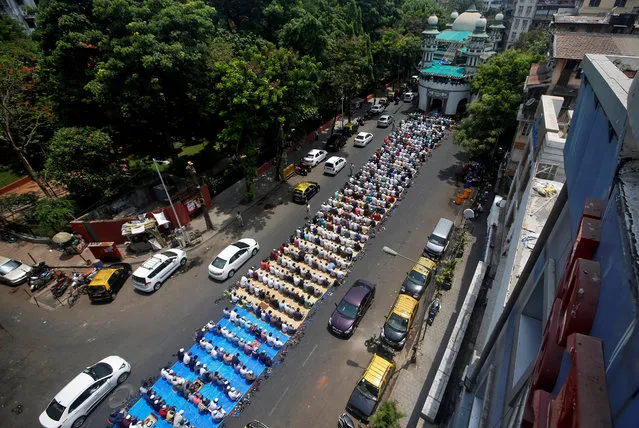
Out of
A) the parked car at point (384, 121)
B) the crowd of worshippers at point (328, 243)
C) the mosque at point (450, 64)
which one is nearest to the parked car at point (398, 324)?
the crowd of worshippers at point (328, 243)

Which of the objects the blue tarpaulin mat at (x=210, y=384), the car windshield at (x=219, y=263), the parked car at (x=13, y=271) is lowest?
the blue tarpaulin mat at (x=210, y=384)

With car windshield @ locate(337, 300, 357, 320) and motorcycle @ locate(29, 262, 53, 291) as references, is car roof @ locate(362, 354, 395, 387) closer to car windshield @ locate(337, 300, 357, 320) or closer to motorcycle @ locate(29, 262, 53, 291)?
car windshield @ locate(337, 300, 357, 320)

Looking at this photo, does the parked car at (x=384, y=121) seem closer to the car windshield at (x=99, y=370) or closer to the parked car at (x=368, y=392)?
the parked car at (x=368, y=392)

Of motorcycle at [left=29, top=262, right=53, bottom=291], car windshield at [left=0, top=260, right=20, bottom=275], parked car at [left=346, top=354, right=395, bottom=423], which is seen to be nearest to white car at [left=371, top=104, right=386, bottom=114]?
parked car at [left=346, top=354, right=395, bottom=423]

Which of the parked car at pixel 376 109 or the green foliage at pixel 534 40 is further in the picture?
the parked car at pixel 376 109

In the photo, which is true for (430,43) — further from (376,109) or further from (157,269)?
(157,269)

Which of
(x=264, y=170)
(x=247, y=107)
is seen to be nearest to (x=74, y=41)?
(x=247, y=107)
